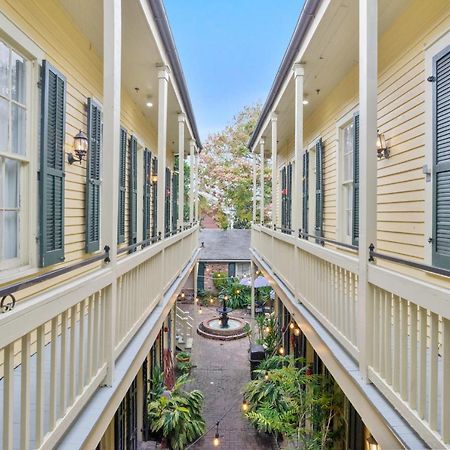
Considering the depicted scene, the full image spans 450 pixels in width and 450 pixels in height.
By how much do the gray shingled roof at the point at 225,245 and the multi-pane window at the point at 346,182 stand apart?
12.7 meters

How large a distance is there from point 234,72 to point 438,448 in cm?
5503

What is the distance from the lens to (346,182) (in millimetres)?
6551

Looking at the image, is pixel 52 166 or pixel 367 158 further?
pixel 52 166

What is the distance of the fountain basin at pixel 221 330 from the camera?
14312mm

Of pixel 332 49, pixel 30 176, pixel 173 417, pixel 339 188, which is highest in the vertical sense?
pixel 332 49

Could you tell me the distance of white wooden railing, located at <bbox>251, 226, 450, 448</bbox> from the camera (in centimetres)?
189

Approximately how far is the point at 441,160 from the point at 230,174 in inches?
735

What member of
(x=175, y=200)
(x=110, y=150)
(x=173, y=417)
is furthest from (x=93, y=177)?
(x=175, y=200)

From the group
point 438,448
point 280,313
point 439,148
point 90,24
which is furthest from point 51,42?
point 280,313

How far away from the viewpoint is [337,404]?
5.02m

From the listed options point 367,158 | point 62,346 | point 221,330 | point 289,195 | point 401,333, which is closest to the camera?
point 62,346

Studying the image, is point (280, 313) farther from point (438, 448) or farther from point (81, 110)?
point (438, 448)

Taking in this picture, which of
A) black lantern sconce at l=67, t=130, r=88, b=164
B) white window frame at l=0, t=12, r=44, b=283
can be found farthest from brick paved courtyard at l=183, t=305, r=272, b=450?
black lantern sconce at l=67, t=130, r=88, b=164

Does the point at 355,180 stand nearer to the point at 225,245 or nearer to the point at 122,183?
→ the point at 122,183
